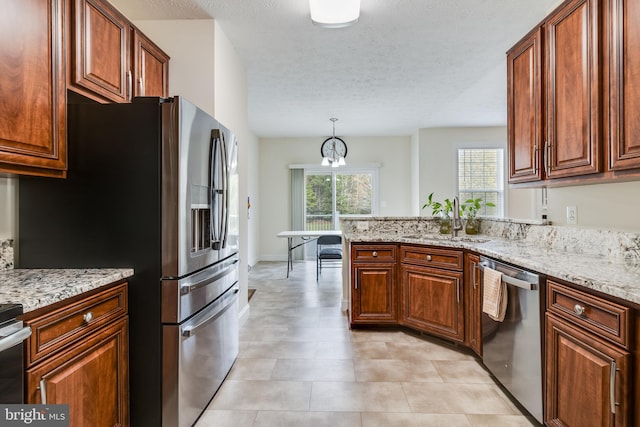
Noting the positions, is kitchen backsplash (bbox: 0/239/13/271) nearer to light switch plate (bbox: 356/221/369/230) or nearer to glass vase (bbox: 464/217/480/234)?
light switch plate (bbox: 356/221/369/230)

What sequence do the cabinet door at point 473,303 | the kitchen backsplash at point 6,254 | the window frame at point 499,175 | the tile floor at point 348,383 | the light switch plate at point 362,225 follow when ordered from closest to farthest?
1. the kitchen backsplash at point 6,254
2. the tile floor at point 348,383
3. the cabinet door at point 473,303
4. the light switch plate at point 362,225
5. the window frame at point 499,175

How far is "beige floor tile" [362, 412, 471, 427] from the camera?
74.4 inches

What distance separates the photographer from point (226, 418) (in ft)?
6.44

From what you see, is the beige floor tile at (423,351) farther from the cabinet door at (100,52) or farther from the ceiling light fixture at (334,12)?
the cabinet door at (100,52)

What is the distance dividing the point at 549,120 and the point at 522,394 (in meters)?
1.55

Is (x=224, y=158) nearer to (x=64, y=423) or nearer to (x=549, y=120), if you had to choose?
(x=64, y=423)

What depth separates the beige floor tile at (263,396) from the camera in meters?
2.08

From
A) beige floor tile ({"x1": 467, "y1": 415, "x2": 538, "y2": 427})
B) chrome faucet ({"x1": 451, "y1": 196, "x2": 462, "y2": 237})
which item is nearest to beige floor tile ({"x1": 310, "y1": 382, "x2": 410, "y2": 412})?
beige floor tile ({"x1": 467, "y1": 415, "x2": 538, "y2": 427})

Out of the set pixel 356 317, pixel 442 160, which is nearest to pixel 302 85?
pixel 356 317

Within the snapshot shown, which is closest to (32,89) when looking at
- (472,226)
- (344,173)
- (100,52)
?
(100,52)

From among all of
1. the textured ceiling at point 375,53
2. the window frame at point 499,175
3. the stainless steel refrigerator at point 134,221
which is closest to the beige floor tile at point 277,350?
the stainless steel refrigerator at point 134,221

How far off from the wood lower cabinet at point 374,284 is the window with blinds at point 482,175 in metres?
4.16

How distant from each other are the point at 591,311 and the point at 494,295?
719mm

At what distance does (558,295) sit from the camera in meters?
1.63
